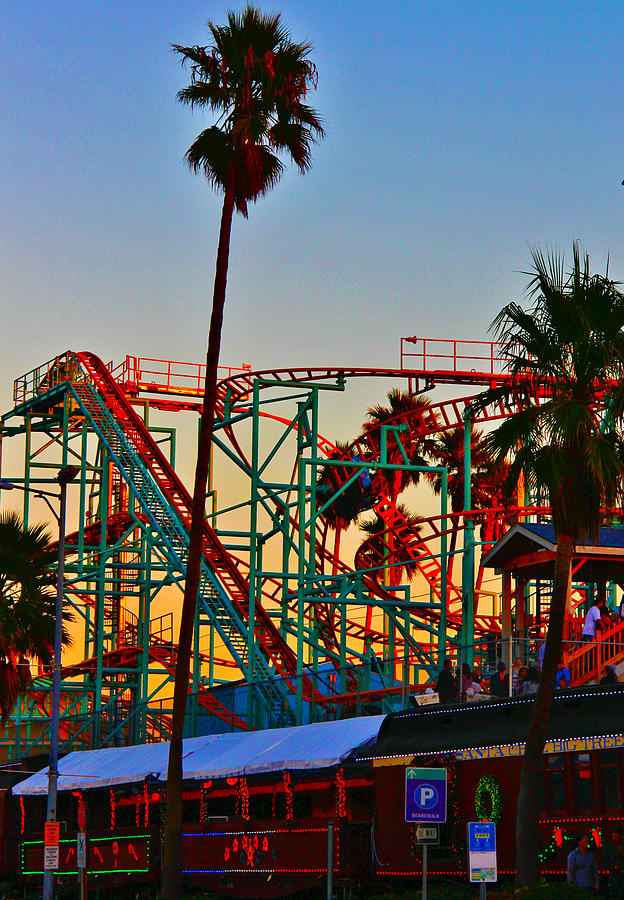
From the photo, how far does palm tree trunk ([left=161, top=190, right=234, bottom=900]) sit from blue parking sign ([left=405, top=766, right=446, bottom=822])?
9.14 meters

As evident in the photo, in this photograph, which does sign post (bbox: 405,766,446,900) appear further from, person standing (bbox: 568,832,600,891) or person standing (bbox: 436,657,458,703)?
person standing (bbox: 436,657,458,703)

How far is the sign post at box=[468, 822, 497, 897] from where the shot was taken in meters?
16.4

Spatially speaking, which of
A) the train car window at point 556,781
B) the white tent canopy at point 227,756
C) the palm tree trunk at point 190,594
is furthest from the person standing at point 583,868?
the palm tree trunk at point 190,594

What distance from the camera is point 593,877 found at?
18578 millimetres

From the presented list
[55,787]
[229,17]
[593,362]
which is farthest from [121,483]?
[593,362]

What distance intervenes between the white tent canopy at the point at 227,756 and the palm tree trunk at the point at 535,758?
4.83m

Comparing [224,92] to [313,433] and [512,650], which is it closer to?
[512,650]

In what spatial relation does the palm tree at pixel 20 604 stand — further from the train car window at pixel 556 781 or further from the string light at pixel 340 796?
the train car window at pixel 556 781

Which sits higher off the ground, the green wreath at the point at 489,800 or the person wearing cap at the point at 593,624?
the person wearing cap at the point at 593,624

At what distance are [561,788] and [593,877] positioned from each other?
2082 mm

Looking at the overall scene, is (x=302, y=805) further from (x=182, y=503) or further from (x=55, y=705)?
(x=182, y=503)

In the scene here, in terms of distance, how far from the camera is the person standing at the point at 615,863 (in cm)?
1814

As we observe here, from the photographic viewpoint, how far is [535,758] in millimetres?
19625

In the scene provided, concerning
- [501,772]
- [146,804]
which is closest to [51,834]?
[146,804]
